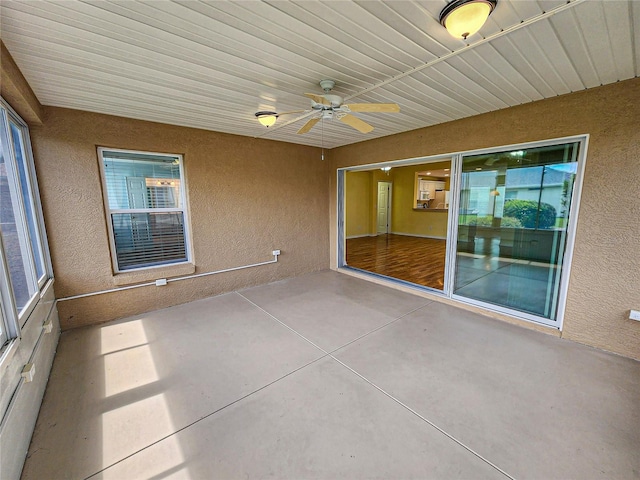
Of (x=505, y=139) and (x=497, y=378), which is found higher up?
(x=505, y=139)

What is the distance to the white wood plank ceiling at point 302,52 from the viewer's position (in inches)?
57.9

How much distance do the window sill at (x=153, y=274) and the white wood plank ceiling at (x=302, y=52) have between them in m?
1.97

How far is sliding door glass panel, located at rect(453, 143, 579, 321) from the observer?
2838 millimetres

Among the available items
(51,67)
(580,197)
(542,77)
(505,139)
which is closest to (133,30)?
(51,67)

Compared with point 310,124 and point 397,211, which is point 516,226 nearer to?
point 310,124

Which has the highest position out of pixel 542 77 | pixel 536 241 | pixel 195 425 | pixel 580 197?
pixel 542 77

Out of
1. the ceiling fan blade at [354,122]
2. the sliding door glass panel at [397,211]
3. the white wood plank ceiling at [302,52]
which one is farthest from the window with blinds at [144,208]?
the sliding door glass panel at [397,211]

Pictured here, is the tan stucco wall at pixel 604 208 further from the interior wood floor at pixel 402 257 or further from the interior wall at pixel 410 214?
the interior wall at pixel 410 214

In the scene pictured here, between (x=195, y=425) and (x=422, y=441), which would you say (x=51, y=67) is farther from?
(x=422, y=441)

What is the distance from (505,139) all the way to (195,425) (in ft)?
13.2

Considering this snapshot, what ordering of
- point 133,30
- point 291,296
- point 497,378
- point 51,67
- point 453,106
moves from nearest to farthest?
point 133,30, point 51,67, point 497,378, point 453,106, point 291,296

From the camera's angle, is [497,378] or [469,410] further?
[497,378]

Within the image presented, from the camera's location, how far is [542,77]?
2.24 m

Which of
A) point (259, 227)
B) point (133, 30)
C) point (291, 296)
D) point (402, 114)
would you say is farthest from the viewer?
point (259, 227)
